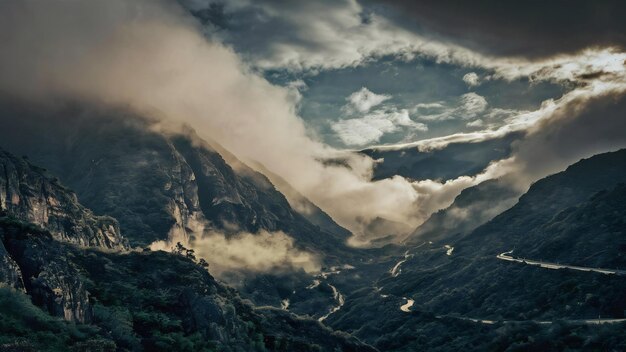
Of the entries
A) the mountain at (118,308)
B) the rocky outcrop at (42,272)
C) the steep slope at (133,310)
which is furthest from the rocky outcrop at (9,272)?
the steep slope at (133,310)

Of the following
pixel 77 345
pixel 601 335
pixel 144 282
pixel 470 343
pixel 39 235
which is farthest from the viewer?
pixel 470 343

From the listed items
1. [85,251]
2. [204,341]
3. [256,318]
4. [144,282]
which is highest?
[85,251]

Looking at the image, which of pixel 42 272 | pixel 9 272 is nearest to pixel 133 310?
pixel 42 272

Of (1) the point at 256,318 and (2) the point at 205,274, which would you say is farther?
(2) the point at 205,274

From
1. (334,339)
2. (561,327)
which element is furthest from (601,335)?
(334,339)

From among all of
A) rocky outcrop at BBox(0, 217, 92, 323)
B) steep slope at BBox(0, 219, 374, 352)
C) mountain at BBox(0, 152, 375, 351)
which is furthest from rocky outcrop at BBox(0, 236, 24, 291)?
steep slope at BBox(0, 219, 374, 352)

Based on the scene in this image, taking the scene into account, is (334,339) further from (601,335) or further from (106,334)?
(106,334)

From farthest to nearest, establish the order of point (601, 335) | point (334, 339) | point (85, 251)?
1. point (334, 339)
2. point (85, 251)
3. point (601, 335)

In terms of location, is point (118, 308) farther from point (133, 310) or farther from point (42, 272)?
point (42, 272)

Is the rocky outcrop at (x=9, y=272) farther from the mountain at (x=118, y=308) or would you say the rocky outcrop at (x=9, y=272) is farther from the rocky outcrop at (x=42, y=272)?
the mountain at (x=118, y=308)
